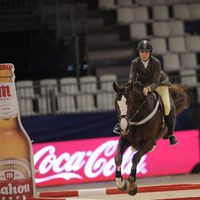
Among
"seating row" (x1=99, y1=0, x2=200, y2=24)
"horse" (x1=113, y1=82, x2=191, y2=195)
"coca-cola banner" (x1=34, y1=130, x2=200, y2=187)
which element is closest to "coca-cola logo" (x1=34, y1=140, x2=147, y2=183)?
"coca-cola banner" (x1=34, y1=130, x2=200, y2=187)

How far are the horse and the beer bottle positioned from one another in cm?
79

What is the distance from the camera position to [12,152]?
15.3 feet

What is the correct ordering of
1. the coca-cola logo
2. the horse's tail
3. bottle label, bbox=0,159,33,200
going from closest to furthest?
bottle label, bbox=0,159,33,200 < the horse's tail < the coca-cola logo

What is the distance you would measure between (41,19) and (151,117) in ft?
33.4

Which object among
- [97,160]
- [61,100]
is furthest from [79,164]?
[61,100]

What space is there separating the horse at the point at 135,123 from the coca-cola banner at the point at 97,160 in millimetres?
4415

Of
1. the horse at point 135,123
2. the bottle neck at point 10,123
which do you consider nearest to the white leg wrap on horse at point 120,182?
the horse at point 135,123

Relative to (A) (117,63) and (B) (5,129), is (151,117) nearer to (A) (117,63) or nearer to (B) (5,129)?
(B) (5,129)

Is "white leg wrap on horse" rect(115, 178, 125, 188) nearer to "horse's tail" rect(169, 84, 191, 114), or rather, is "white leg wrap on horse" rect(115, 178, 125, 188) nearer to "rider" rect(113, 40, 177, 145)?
"rider" rect(113, 40, 177, 145)

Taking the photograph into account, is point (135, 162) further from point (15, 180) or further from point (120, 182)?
point (15, 180)

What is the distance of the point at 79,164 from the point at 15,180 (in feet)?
17.8

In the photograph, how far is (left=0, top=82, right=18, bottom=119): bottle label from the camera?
4.68 m

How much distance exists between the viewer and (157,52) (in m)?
13.1

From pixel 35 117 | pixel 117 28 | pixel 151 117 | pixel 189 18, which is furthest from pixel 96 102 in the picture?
pixel 151 117
